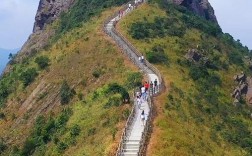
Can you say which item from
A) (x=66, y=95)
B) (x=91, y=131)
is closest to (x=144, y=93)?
(x=91, y=131)

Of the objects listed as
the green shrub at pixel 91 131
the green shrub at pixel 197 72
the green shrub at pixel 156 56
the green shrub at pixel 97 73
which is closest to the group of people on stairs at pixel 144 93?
the green shrub at pixel 91 131

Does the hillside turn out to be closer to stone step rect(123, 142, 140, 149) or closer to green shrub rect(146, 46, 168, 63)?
green shrub rect(146, 46, 168, 63)

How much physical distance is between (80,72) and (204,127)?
78.8 ft

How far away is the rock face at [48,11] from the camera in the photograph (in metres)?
128

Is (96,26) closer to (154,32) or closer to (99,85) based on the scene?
(154,32)

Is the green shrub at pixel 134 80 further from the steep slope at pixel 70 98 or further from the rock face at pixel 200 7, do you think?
the rock face at pixel 200 7

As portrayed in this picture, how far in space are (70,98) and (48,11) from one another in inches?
2619

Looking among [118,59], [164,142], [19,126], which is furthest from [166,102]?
[19,126]

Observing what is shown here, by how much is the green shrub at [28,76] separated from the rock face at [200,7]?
1690 inches

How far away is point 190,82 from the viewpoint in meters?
71.1

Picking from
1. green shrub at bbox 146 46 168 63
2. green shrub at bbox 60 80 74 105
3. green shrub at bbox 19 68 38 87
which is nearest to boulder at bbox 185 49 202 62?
green shrub at bbox 146 46 168 63

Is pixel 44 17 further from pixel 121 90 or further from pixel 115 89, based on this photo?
pixel 121 90

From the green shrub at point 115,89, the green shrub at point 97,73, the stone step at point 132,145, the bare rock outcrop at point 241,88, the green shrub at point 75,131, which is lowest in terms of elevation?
the bare rock outcrop at point 241,88

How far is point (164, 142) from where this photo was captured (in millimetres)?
45000
